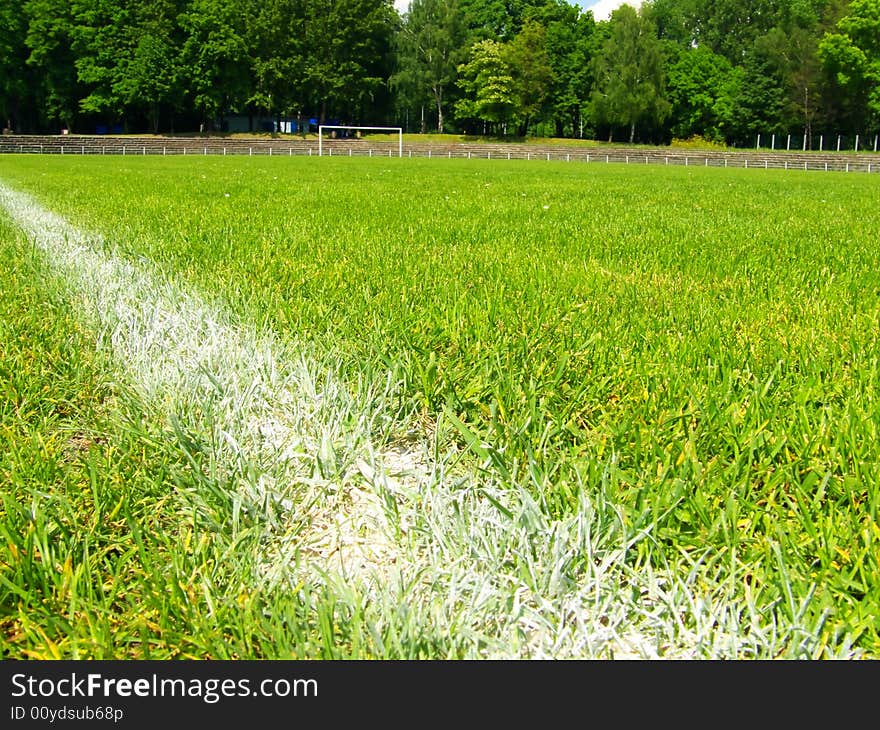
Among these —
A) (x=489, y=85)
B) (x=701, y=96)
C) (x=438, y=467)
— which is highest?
(x=489, y=85)

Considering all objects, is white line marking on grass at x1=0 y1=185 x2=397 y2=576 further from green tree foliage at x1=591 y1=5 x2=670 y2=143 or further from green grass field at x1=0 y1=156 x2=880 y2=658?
green tree foliage at x1=591 y1=5 x2=670 y2=143

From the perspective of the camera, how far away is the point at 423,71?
246 feet

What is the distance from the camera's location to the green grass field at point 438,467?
132cm

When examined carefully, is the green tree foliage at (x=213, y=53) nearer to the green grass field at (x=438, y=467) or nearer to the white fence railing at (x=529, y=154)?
the white fence railing at (x=529, y=154)

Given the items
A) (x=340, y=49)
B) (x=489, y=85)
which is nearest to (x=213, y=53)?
(x=340, y=49)

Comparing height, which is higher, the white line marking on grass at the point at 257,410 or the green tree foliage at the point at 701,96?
the green tree foliage at the point at 701,96

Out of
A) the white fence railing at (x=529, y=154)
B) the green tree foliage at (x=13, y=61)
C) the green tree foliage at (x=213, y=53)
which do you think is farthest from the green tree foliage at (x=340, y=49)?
the green tree foliage at (x=13, y=61)

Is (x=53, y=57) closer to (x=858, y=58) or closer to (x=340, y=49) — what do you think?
(x=340, y=49)

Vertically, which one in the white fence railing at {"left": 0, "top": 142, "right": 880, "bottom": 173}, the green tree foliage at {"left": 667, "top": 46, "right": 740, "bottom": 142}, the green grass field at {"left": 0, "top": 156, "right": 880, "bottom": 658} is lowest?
the green grass field at {"left": 0, "top": 156, "right": 880, "bottom": 658}

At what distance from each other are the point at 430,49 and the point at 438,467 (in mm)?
79238

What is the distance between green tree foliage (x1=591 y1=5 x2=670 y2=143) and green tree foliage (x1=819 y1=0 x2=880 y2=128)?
13.4 metres

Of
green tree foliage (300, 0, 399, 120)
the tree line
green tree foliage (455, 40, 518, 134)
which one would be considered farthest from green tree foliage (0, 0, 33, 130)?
A: green tree foliage (455, 40, 518, 134)

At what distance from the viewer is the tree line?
64812 mm

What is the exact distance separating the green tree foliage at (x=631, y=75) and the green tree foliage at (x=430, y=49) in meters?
14.5
